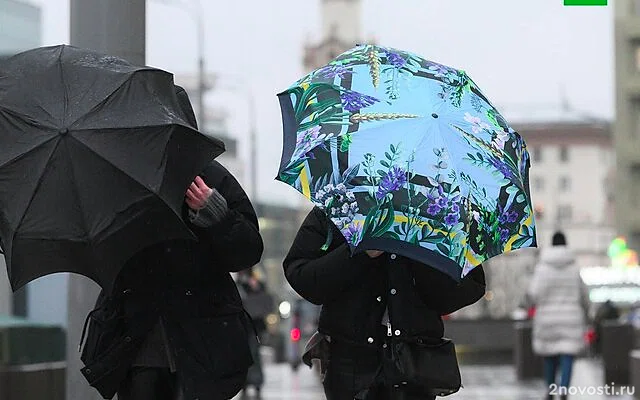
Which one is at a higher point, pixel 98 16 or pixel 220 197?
pixel 98 16

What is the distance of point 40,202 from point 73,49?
0.70 m

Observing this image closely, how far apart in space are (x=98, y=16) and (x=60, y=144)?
7.62 feet

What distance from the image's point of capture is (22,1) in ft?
38.2

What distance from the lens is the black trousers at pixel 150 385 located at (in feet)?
19.3

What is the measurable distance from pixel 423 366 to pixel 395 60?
125 cm

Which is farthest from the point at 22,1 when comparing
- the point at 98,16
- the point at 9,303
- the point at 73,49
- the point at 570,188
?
the point at 570,188

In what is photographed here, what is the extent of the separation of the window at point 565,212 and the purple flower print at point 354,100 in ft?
419

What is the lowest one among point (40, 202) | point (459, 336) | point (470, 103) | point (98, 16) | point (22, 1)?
point (459, 336)

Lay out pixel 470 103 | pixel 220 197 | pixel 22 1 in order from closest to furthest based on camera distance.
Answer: pixel 220 197, pixel 470 103, pixel 22 1

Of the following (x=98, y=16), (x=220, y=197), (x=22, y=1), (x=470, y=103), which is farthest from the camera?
(x=22, y=1)

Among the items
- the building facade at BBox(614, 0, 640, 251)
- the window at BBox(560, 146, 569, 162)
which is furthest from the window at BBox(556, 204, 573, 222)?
the building facade at BBox(614, 0, 640, 251)

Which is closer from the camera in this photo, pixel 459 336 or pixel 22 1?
pixel 22 1

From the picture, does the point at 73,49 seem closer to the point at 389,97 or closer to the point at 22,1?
the point at 389,97

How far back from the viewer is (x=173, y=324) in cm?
592
